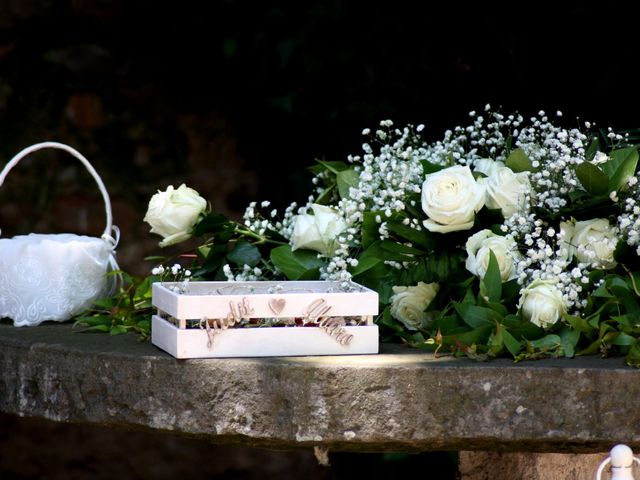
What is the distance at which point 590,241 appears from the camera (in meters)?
1.57

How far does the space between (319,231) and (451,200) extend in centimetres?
24

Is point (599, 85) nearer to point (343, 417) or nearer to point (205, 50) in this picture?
point (205, 50)

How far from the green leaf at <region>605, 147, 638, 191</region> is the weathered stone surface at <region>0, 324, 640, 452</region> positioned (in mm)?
313

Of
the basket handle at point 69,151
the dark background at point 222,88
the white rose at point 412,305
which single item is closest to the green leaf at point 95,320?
the basket handle at point 69,151

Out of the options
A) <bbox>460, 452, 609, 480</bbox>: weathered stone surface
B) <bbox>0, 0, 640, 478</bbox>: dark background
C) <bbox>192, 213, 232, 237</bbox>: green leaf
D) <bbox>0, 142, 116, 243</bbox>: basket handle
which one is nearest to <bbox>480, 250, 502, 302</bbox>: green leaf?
<bbox>460, 452, 609, 480</bbox>: weathered stone surface

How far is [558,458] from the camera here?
5.92ft

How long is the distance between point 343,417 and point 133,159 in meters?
1.93

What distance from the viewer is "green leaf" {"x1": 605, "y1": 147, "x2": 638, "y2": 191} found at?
159 cm

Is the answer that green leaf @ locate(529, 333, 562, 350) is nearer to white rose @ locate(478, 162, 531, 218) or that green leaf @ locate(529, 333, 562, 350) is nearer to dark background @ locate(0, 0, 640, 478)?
white rose @ locate(478, 162, 531, 218)

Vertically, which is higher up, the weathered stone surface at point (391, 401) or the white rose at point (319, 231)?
the white rose at point (319, 231)

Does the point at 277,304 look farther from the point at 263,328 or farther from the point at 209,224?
the point at 209,224

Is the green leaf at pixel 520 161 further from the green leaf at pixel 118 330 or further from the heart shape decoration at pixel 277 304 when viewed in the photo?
the green leaf at pixel 118 330

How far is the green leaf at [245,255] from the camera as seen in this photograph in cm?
179

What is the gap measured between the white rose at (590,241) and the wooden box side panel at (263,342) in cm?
34
